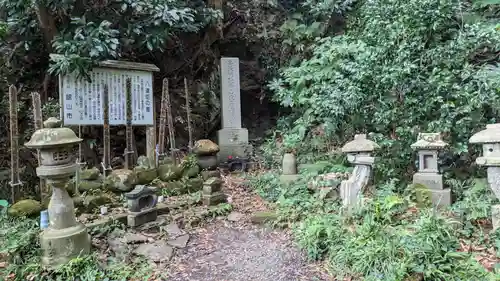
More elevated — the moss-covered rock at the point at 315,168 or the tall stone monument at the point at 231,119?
the tall stone monument at the point at 231,119

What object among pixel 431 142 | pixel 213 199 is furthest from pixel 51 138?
pixel 431 142

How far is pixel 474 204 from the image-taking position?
13.3ft

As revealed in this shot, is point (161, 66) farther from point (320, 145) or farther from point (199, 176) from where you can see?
point (320, 145)

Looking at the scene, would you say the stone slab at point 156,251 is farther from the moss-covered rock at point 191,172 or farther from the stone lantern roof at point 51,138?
the moss-covered rock at point 191,172

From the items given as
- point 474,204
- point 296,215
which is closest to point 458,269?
point 474,204

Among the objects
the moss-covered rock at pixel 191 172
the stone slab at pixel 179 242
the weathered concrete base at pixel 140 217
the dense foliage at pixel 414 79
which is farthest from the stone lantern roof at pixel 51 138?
the dense foliage at pixel 414 79

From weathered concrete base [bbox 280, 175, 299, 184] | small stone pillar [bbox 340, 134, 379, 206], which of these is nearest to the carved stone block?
weathered concrete base [bbox 280, 175, 299, 184]

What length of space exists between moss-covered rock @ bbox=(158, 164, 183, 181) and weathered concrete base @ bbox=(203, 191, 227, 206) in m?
0.87

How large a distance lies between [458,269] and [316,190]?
7.46ft

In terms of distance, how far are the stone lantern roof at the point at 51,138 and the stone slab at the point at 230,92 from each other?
5.37m

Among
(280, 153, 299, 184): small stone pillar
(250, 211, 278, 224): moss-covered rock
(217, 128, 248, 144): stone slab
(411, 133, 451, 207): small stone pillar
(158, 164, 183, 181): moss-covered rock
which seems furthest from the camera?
(217, 128, 248, 144): stone slab

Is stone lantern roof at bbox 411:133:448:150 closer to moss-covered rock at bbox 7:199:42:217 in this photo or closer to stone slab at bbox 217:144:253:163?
stone slab at bbox 217:144:253:163

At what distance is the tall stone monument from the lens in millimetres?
8312

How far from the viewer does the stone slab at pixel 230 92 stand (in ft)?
28.3
